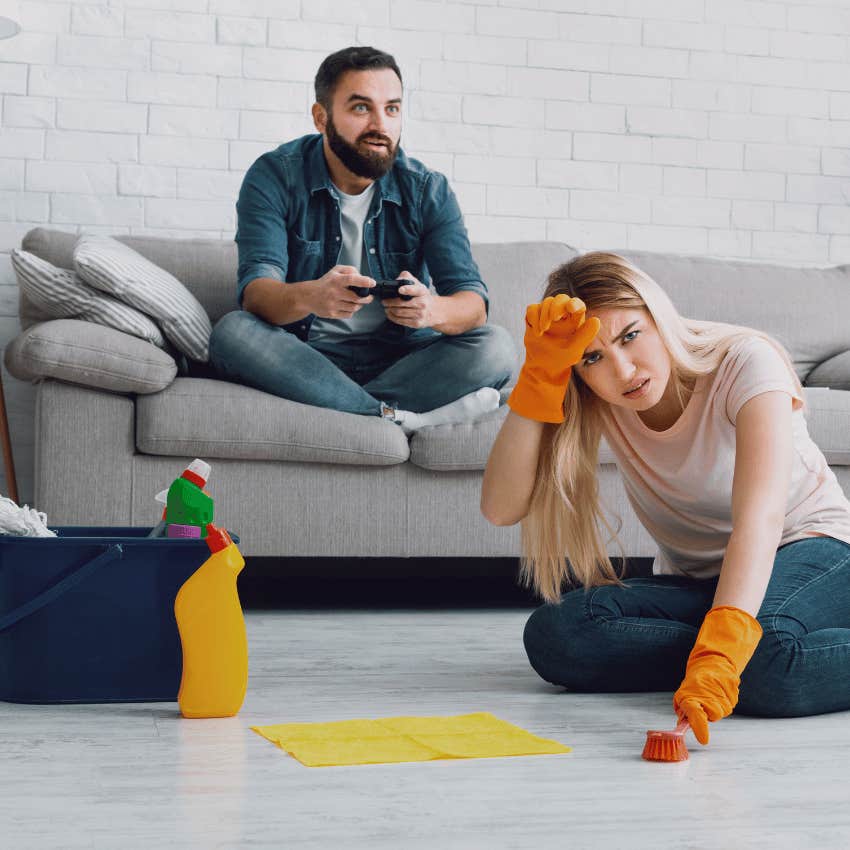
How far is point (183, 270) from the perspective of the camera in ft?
9.91

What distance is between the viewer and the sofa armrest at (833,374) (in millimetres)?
3188

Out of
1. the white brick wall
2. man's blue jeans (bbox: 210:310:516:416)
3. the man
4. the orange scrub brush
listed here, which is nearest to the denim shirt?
the man

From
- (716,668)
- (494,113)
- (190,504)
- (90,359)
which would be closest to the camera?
(716,668)

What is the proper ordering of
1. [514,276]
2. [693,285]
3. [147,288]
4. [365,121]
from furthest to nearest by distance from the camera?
[693,285]
[514,276]
[365,121]
[147,288]

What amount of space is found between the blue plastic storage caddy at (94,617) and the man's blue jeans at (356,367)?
0.99m

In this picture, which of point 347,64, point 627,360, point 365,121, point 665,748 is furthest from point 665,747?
point 347,64

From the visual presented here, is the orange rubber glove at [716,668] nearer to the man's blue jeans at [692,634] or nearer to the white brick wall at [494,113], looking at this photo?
the man's blue jeans at [692,634]

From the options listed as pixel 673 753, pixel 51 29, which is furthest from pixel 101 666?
pixel 51 29

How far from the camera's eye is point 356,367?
2.78m

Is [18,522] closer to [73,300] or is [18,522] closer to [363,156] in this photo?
[73,300]

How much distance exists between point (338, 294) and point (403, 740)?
4.21 ft

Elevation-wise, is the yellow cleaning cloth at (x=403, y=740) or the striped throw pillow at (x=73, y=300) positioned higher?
the striped throw pillow at (x=73, y=300)

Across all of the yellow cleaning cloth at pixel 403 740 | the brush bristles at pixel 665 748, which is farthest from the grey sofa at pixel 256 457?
the brush bristles at pixel 665 748

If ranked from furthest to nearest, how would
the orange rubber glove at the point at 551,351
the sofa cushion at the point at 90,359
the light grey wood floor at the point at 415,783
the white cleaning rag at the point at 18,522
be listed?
the sofa cushion at the point at 90,359 → the white cleaning rag at the point at 18,522 → the orange rubber glove at the point at 551,351 → the light grey wood floor at the point at 415,783
